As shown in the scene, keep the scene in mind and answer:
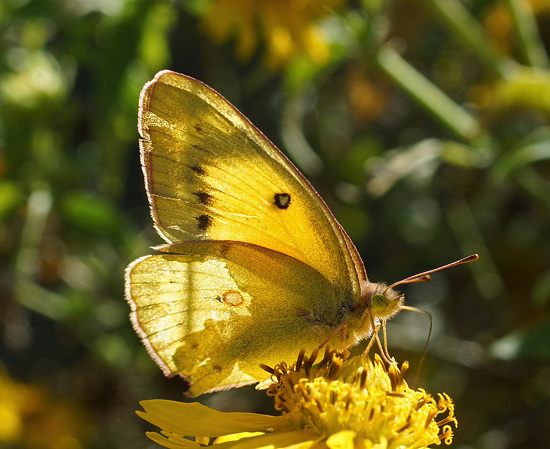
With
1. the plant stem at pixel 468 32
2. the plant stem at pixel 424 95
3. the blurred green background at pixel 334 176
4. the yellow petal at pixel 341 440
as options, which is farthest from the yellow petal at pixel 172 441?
the plant stem at pixel 468 32

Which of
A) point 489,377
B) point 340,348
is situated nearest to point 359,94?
point 489,377

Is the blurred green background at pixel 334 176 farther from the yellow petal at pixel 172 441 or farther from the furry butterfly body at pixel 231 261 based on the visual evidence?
the yellow petal at pixel 172 441

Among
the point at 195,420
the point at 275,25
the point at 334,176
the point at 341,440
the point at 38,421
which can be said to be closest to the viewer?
the point at 341,440

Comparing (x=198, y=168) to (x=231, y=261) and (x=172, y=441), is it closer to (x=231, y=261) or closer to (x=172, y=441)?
(x=231, y=261)

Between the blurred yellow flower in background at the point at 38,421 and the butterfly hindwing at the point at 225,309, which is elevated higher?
the butterfly hindwing at the point at 225,309

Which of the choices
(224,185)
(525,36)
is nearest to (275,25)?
(525,36)

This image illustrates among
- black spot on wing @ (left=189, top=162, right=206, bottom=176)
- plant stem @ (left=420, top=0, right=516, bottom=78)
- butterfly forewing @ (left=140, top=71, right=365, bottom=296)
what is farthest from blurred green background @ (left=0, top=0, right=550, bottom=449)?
black spot on wing @ (left=189, top=162, right=206, bottom=176)
